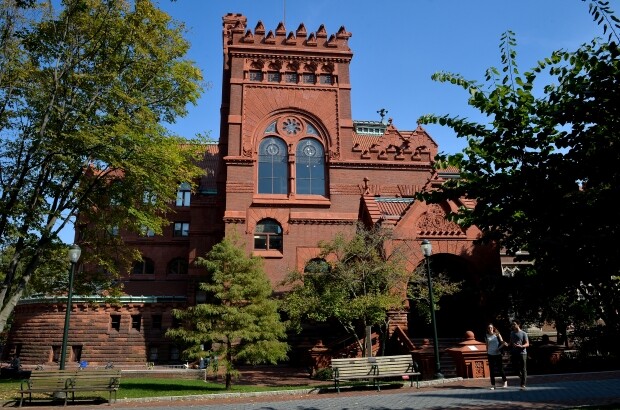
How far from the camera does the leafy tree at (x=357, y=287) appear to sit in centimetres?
1923

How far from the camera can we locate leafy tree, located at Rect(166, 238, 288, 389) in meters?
16.5

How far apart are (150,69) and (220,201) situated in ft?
53.4

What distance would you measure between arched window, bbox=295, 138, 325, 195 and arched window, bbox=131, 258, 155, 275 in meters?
13.1

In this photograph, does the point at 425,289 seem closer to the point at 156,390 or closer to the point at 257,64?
the point at 156,390

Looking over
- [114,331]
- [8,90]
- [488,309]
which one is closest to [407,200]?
[488,309]

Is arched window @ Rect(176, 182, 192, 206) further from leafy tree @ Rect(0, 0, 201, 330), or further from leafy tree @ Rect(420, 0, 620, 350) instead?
leafy tree @ Rect(420, 0, 620, 350)

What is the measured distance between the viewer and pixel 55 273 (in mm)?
20719

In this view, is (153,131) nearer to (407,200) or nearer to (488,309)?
(488,309)

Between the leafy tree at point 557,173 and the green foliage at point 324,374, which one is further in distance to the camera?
the green foliage at point 324,374

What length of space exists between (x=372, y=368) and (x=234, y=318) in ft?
16.7

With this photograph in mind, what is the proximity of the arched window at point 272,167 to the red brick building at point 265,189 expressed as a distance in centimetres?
7

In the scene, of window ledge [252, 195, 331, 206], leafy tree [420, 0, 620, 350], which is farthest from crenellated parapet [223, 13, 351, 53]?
leafy tree [420, 0, 620, 350]

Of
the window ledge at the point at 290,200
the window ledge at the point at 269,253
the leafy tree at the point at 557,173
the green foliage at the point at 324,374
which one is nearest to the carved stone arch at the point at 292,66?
the window ledge at the point at 290,200

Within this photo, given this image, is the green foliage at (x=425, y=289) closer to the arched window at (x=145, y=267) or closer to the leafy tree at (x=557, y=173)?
the leafy tree at (x=557, y=173)
